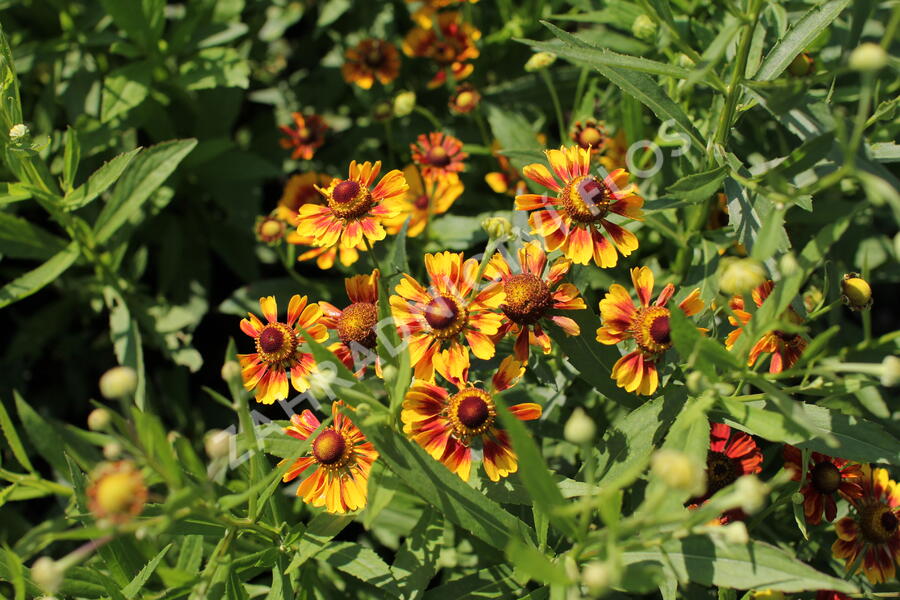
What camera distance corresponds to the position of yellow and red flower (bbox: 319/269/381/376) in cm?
142

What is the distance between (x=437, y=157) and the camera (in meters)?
1.88

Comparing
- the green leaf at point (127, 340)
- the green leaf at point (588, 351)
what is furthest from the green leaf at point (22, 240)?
the green leaf at point (588, 351)

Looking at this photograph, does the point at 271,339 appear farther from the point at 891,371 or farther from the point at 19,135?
the point at 891,371

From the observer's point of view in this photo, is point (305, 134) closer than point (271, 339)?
No

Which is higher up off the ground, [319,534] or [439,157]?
[439,157]

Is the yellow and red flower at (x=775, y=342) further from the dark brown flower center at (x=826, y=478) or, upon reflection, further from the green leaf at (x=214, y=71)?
the green leaf at (x=214, y=71)

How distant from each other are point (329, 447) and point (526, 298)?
44 cm

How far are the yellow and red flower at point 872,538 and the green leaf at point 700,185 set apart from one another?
70 centimetres

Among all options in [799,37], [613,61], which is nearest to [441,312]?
[613,61]

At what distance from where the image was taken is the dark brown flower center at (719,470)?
1.45 m

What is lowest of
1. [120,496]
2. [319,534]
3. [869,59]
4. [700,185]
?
[319,534]

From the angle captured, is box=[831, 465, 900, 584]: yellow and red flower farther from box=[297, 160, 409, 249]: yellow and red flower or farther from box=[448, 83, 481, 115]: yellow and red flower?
box=[448, 83, 481, 115]: yellow and red flower

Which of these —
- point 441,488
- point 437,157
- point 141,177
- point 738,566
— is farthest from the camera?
point 437,157

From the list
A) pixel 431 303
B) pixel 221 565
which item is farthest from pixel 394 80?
pixel 221 565
